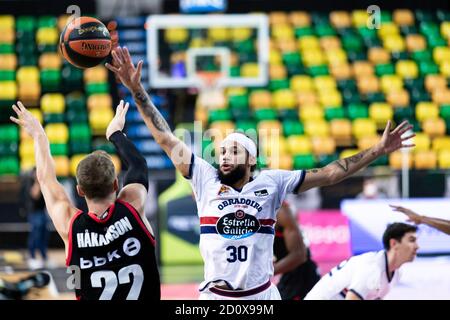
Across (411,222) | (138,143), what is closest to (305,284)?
(411,222)

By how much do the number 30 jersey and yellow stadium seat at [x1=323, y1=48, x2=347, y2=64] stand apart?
55.1 ft

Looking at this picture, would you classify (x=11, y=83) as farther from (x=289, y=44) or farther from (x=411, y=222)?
(x=411, y=222)

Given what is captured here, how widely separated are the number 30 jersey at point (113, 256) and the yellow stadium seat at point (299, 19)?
1705cm

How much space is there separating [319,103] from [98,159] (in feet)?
52.1

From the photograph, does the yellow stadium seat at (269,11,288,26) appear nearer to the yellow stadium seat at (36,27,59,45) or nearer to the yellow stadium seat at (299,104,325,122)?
the yellow stadium seat at (299,104,325,122)

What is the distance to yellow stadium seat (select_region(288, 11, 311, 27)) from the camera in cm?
2212

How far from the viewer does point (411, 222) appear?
25.3ft

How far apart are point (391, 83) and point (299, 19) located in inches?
108

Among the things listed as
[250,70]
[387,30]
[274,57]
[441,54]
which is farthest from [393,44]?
[250,70]

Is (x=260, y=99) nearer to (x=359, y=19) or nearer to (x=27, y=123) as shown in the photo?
(x=359, y=19)

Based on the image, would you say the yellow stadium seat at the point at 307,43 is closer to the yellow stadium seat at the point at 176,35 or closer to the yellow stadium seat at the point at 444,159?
the yellow stadium seat at the point at 176,35

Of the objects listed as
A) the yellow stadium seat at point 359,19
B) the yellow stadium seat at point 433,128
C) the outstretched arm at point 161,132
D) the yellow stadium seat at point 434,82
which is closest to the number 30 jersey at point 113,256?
the outstretched arm at point 161,132

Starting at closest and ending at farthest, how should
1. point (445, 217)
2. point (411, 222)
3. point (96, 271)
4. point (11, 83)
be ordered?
point (96, 271) → point (411, 222) → point (445, 217) → point (11, 83)

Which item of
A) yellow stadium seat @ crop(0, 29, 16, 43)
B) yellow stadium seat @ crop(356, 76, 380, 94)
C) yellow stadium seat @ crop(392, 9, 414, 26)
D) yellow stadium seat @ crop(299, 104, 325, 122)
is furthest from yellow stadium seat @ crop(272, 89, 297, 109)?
yellow stadium seat @ crop(0, 29, 16, 43)
